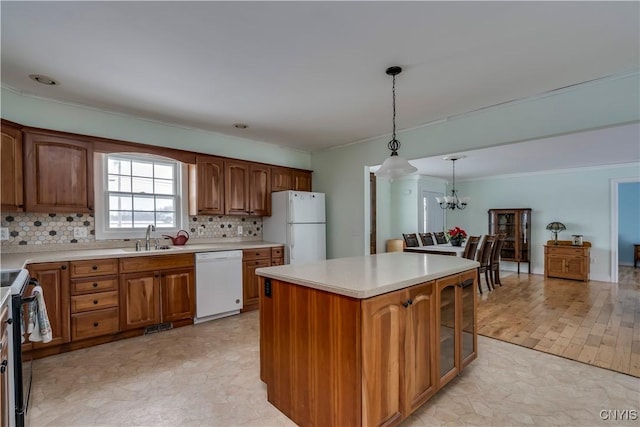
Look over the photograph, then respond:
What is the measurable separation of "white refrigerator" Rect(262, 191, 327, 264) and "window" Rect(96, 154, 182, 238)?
1299 mm

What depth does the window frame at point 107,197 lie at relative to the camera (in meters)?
3.39

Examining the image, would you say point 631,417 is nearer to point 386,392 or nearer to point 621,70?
point 386,392

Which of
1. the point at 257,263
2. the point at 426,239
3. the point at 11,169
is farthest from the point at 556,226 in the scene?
the point at 11,169

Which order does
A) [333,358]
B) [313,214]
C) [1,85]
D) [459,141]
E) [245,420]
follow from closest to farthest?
[333,358] → [245,420] → [1,85] → [459,141] → [313,214]

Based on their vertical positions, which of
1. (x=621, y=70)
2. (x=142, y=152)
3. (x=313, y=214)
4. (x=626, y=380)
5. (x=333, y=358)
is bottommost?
(x=626, y=380)

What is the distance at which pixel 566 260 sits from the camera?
607 cm

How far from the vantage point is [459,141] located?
3475mm

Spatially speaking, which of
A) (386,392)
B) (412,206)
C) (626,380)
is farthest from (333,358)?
(412,206)

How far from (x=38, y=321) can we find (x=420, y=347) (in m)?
2.35

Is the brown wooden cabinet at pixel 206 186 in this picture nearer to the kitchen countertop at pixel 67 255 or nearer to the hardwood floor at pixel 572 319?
the kitchen countertop at pixel 67 255

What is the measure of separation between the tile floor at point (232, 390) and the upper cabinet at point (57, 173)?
1417mm

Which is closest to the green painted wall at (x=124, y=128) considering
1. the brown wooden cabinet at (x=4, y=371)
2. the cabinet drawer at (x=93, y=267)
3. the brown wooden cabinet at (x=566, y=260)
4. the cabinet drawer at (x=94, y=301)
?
the cabinet drawer at (x=93, y=267)

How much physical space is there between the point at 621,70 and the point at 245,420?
3784 millimetres

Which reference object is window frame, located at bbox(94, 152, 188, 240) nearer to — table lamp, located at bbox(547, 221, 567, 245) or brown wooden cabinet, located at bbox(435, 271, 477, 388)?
brown wooden cabinet, located at bbox(435, 271, 477, 388)
